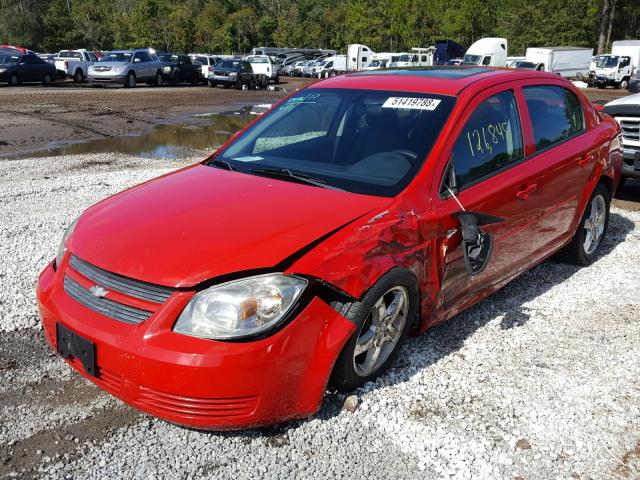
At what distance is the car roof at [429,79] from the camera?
384 centimetres

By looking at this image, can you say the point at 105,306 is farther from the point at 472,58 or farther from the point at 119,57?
the point at 472,58

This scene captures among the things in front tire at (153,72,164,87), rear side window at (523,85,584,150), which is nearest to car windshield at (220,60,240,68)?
front tire at (153,72,164,87)

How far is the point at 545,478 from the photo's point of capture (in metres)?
2.68

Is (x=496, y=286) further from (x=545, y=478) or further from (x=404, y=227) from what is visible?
(x=545, y=478)

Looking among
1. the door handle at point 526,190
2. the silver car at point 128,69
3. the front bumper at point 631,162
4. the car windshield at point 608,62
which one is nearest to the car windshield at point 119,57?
the silver car at point 128,69

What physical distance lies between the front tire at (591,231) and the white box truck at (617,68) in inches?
1443

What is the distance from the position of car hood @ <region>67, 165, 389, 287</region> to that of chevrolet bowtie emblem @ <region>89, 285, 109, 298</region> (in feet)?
0.32

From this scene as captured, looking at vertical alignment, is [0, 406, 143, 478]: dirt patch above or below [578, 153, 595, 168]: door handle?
below

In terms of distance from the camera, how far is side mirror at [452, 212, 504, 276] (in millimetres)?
3389

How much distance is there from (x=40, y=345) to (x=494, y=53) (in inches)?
1492

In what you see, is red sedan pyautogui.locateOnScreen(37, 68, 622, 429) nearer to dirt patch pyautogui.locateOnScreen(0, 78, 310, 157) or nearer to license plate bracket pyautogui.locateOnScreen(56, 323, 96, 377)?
license plate bracket pyautogui.locateOnScreen(56, 323, 96, 377)

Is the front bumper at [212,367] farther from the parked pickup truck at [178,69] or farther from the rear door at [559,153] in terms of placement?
the parked pickup truck at [178,69]

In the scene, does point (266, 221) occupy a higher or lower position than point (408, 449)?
higher

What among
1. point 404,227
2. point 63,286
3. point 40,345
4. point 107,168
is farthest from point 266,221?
point 107,168
